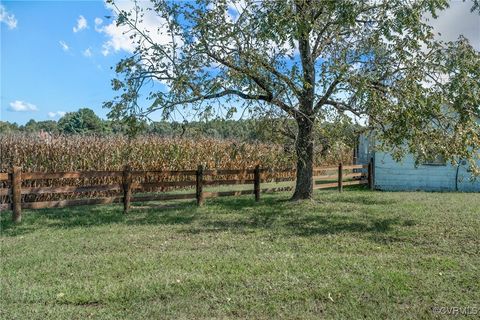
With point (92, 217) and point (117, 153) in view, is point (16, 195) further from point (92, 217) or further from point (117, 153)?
point (117, 153)

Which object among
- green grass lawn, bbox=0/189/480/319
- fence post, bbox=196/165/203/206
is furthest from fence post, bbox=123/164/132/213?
fence post, bbox=196/165/203/206

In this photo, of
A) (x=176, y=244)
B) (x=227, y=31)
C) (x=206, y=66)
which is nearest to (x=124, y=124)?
(x=206, y=66)

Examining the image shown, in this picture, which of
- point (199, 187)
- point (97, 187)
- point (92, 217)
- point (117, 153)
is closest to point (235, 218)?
point (199, 187)

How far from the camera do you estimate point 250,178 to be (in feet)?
45.5

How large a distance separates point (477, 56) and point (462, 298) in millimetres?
6699

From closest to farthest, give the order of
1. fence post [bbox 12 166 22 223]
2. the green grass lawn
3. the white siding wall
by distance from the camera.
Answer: the green grass lawn → fence post [bbox 12 166 22 223] → the white siding wall

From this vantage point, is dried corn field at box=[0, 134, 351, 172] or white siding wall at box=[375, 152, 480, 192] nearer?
dried corn field at box=[0, 134, 351, 172]

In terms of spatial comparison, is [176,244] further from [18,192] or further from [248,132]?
[248,132]

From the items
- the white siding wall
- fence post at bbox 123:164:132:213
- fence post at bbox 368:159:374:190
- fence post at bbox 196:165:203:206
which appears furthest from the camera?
fence post at bbox 368:159:374:190

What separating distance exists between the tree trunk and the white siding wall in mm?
6995

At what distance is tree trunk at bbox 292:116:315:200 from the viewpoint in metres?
11.2

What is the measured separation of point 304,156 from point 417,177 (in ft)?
29.3

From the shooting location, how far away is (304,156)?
11.6 metres

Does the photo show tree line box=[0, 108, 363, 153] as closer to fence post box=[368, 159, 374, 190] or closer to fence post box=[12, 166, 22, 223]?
fence post box=[12, 166, 22, 223]
